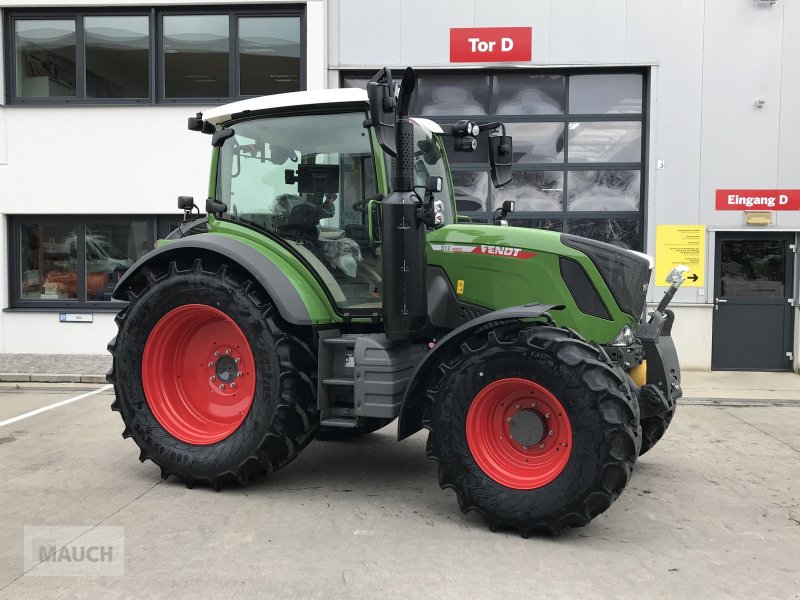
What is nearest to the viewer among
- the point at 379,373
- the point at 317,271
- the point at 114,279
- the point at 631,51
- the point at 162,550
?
the point at 162,550

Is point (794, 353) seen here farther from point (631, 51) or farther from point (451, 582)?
point (451, 582)

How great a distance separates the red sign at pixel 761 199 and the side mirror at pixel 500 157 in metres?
6.32

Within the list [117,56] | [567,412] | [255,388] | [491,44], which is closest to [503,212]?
[567,412]

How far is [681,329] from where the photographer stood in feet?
34.7

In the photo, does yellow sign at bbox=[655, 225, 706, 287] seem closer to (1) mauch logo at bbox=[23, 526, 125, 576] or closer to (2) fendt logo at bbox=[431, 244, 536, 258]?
(2) fendt logo at bbox=[431, 244, 536, 258]

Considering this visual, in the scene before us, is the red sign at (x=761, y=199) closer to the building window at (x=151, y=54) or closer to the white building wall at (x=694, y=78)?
the white building wall at (x=694, y=78)

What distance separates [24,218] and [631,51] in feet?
31.5

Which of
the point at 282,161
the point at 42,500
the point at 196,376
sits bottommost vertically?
the point at 42,500

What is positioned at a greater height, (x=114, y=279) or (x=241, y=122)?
(x=241, y=122)

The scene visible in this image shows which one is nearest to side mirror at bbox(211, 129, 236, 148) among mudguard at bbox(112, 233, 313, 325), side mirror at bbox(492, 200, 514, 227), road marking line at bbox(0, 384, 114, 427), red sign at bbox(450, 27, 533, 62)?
mudguard at bbox(112, 233, 313, 325)

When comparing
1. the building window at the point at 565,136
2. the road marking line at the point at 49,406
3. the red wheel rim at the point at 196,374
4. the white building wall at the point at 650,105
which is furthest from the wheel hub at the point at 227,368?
the white building wall at the point at 650,105

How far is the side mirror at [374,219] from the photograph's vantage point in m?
4.51

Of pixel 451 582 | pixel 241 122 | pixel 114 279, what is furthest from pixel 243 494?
pixel 114 279

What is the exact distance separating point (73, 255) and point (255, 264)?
26.5 feet
